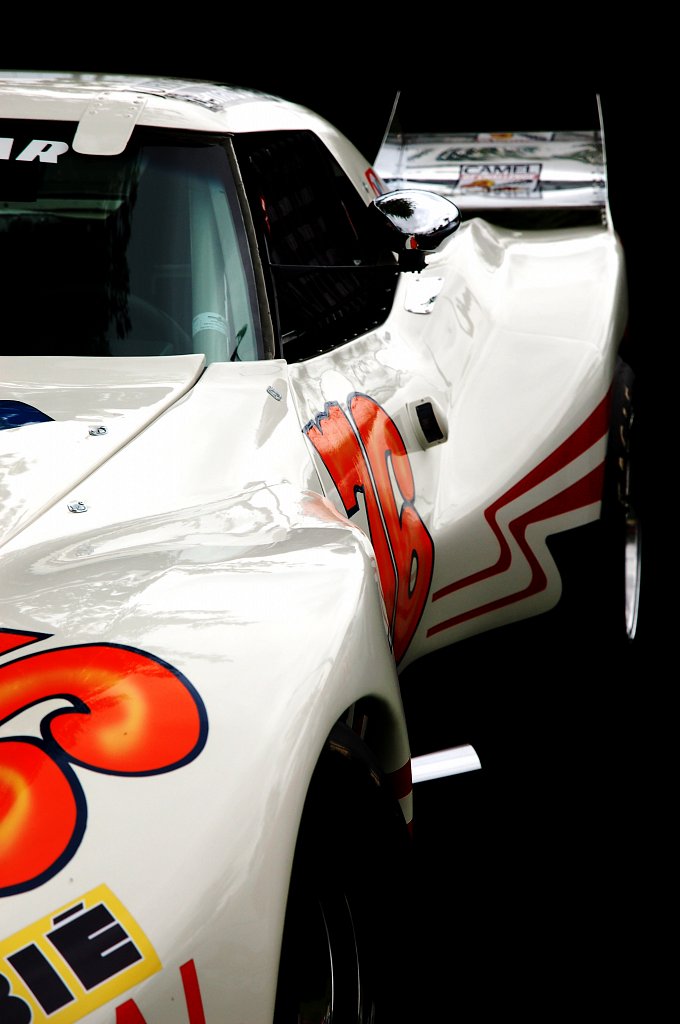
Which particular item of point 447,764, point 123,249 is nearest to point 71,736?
point 447,764

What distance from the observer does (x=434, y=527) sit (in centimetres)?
255

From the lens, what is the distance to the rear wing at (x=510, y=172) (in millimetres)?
3912

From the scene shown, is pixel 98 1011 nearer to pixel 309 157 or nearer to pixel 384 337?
pixel 384 337

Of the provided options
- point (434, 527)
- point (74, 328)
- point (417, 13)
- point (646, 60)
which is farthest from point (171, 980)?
point (646, 60)

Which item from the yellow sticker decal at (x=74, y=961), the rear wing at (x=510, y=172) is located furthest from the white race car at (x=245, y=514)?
the rear wing at (x=510, y=172)

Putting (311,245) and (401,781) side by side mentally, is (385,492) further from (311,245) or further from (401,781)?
(401,781)

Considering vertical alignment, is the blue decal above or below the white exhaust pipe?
above

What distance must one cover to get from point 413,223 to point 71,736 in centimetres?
170

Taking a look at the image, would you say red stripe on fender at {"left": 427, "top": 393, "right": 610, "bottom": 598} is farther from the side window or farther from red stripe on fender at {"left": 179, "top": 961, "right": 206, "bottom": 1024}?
red stripe on fender at {"left": 179, "top": 961, "right": 206, "bottom": 1024}

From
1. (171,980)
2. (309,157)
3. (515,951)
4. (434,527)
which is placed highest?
(309,157)

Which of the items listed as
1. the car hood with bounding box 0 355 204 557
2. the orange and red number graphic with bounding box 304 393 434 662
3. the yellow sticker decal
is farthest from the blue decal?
the yellow sticker decal

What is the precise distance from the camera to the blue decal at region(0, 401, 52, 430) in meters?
1.75

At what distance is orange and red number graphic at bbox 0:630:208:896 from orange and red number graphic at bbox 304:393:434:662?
2.76ft

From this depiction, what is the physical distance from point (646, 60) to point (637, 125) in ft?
1.29
